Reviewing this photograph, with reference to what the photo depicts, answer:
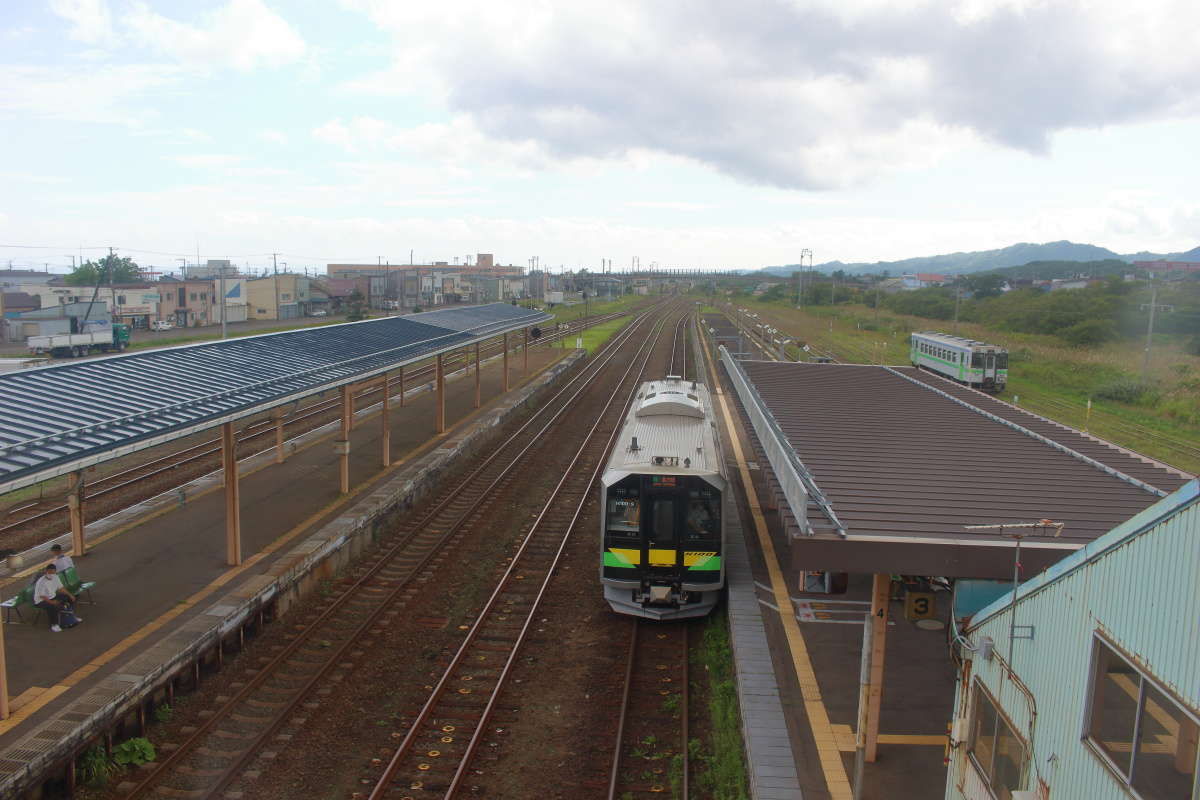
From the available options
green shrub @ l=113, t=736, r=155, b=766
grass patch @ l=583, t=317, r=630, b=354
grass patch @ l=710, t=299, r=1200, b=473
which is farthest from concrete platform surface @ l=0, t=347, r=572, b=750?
grass patch @ l=583, t=317, r=630, b=354

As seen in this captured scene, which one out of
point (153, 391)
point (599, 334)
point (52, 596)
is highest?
point (153, 391)

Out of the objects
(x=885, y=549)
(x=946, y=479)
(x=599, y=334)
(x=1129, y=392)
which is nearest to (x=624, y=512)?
(x=946, y=479)

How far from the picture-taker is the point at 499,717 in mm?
8633

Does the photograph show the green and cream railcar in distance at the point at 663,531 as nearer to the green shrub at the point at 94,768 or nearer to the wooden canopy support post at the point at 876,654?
the wooden canopy support post at the point at 876,654

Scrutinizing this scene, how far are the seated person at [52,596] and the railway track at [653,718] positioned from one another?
6489 mm

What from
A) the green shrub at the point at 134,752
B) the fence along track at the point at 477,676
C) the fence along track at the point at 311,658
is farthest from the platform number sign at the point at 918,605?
the green shrub at the point at 134,752

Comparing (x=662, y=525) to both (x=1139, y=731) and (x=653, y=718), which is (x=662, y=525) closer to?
(x=653, y=718)

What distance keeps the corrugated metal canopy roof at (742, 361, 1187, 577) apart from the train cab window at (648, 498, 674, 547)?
5.89 feet

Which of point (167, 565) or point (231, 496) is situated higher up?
point (231, 496)

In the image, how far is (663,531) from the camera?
10.5 metres

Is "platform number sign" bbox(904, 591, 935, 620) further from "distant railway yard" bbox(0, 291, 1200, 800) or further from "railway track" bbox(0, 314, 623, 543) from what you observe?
"railway track" bbox(0, 314, 623, 543)

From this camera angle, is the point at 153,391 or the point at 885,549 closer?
the point at 885,549

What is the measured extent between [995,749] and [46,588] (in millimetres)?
9763

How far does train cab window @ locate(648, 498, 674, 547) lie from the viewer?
10.4m
